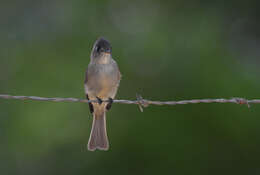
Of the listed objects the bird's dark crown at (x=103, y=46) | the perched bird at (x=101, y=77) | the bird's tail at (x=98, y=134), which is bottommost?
the bird's tail at (x=98, y=134)

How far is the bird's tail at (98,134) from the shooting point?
6.75 m

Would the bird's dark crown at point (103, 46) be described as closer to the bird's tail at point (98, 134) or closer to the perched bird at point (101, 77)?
the perched bird at point (101, 77)

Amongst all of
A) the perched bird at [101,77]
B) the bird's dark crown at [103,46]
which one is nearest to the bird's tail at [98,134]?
the perched bird at [101,77]

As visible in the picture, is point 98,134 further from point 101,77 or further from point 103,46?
point 103,46

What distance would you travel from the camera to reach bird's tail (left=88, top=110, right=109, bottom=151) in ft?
22.2

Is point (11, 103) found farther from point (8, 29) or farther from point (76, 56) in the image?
point (8, 29)

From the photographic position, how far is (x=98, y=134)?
691cm

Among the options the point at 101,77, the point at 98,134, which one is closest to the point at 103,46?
the point at 101,77

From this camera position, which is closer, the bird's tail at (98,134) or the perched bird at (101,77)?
the perched bird at (101,77)

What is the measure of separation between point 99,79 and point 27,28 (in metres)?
4.33

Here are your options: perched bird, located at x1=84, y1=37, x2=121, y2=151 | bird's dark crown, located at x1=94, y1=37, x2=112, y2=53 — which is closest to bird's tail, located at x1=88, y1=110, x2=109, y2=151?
perched bird, located at x1=84, y1=37, x2=121, y2=151

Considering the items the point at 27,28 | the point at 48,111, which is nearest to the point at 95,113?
the point at 48,111

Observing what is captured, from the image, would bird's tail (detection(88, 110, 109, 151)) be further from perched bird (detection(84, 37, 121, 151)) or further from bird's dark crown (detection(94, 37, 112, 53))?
bird's dark crown (detection(94, 37, 112, 53))

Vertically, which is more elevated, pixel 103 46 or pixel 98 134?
pixel 103 46
